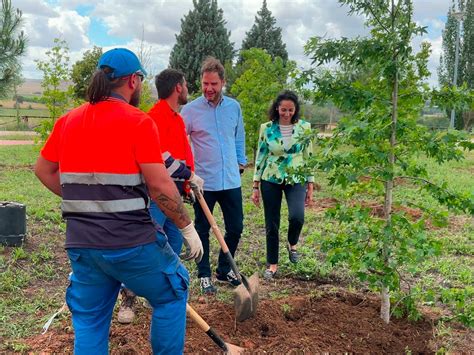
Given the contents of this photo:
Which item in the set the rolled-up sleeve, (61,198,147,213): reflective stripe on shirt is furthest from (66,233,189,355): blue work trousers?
the rolled-up sleeve

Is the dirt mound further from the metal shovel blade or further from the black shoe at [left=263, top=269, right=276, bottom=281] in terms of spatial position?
the black shoe at [left=263, top=269, right=276, bottom=281]

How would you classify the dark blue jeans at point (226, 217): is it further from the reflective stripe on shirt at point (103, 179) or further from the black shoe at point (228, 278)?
the reflective stripe on shirt at point (103, 179)

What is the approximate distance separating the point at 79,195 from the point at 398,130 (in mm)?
1995

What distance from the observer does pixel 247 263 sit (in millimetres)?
5234

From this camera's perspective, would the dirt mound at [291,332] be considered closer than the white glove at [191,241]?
No

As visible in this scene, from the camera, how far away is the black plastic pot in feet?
17.3

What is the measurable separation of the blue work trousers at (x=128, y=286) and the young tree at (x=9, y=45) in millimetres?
6974

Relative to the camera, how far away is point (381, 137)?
3.10 metres

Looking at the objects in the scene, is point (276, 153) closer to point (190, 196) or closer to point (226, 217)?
point (226, 217)

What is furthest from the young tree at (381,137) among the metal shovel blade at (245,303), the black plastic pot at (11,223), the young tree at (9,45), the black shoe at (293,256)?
the young tree at (9,45)

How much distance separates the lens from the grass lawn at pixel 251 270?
11.9ft

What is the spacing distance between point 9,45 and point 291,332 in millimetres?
7180

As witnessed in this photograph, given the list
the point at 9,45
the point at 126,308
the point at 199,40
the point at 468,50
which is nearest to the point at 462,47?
the point at 468,50

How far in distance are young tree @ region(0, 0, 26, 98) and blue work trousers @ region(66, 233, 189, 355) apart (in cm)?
697
